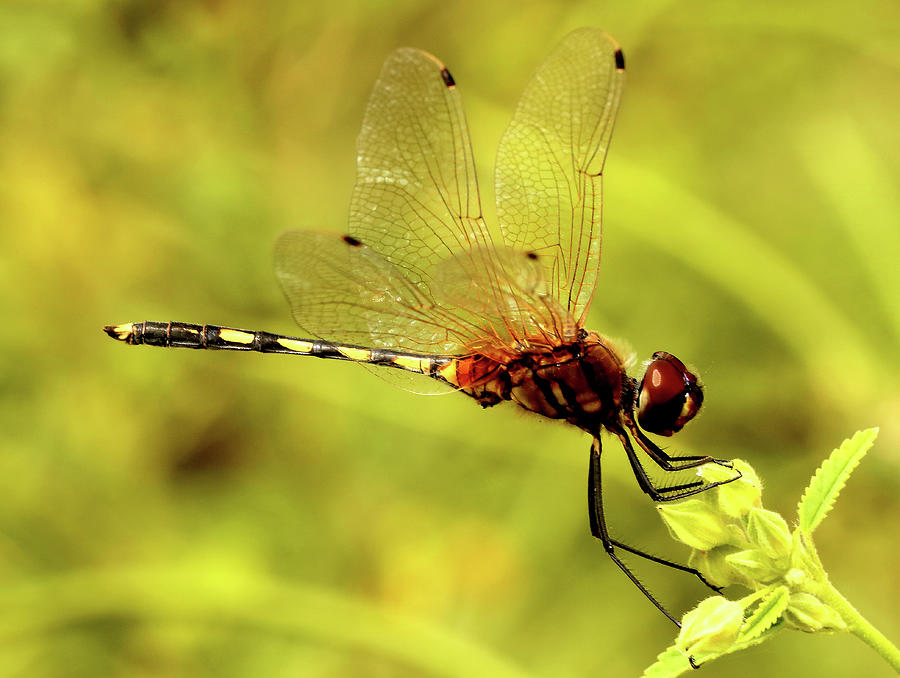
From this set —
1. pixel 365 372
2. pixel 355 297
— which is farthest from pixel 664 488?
pixel 365 372

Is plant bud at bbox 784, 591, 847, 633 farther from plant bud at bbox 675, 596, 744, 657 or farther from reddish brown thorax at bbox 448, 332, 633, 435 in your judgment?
reddish brown thorax at bbox 448, 332, 633, 435

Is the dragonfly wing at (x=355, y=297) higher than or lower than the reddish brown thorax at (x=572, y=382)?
higher

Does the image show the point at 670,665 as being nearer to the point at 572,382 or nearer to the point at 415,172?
the point at 572,382

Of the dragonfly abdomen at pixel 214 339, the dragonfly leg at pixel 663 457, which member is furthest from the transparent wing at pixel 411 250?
the dragonfly leg at pixel 663 457

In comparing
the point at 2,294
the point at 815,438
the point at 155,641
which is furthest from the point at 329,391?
the point at 815,438

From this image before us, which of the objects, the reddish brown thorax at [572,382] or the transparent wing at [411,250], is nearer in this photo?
the reddish brown thorax at [572,382]

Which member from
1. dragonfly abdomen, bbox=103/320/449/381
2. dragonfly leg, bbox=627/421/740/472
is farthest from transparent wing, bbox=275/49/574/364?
dragonfly leg, bbox=627/421/740/472

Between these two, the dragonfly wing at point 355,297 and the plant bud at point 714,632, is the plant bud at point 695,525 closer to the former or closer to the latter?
the plant bud at point 714,632

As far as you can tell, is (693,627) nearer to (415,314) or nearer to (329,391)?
(415,314)
